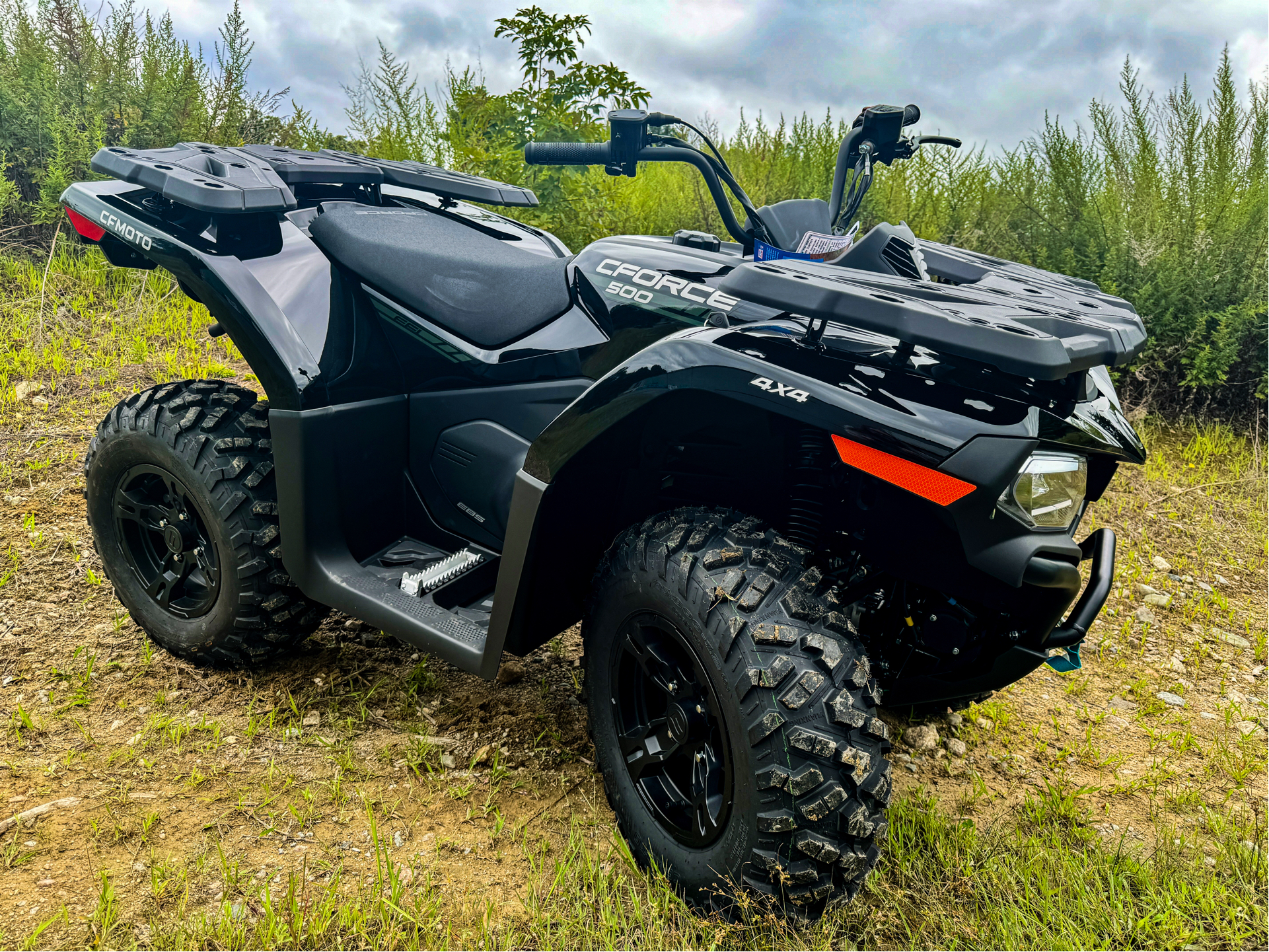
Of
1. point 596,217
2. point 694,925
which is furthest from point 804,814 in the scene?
point 596,217

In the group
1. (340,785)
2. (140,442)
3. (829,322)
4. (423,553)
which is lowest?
(340,785)

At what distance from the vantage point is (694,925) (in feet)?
5.52

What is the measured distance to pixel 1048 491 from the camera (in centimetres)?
147

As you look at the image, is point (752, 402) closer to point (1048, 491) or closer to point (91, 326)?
point (1048, 491)

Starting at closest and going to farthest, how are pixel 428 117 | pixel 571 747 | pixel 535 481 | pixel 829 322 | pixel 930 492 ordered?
pixel 930 492, pixel 829 322, pixel 535 481, pixel 571 747, pixel 428 117

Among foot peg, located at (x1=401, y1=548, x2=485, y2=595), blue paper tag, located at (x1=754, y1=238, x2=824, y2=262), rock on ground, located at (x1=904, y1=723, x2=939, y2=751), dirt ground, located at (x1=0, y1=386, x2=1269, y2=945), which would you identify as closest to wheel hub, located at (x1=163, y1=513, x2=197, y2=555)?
dirt ground, located at (x1=0, y1=386, x2=1269, y2=945)

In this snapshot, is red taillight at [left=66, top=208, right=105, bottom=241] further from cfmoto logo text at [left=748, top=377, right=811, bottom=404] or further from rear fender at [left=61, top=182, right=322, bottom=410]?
cfmoto logo text at [left=748, top=377, right=811, bottom=404]

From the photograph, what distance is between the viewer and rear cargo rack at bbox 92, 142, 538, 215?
2.19 metres

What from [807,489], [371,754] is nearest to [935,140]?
[807,489]

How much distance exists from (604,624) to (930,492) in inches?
29.5

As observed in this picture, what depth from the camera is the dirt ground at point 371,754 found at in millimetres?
1856

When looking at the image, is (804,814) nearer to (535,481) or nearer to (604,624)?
(604,624)

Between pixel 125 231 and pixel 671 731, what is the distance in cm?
197

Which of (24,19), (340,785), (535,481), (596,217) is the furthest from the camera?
(24,19)
